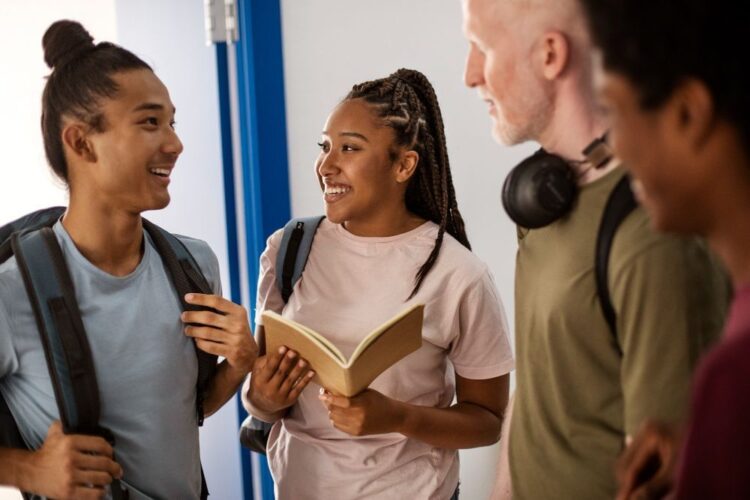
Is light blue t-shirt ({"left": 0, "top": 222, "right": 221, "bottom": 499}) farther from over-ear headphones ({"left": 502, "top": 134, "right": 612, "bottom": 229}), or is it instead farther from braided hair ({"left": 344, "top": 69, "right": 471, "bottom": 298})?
over-ear headphones ({"left": 502, "top": 134, "right": 612, "bottom": 229})

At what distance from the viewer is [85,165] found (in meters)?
1.78

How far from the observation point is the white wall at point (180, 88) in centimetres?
267

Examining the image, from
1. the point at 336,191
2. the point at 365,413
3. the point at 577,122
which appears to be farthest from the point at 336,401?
the point at 577,122

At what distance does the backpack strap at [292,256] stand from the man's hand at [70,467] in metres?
0.54

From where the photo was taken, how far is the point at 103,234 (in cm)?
177

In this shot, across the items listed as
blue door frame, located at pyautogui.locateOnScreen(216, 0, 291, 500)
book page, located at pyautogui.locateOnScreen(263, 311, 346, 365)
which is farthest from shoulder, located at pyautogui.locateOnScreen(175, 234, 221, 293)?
blue door frame, located at pyautogui.locateOnScreen(216, 0, 291, 500)

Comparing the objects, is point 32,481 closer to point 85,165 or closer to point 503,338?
point 85,165

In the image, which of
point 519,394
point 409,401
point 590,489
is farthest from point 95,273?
point 590,489

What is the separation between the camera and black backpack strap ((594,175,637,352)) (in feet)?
3.97

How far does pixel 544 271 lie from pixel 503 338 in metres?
0.61

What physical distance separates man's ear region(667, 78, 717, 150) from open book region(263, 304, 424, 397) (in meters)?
0.87

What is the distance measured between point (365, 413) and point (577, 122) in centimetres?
69

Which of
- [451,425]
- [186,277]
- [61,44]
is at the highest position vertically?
[61,44]

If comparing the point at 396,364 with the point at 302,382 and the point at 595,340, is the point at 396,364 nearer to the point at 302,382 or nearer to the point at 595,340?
the point at 302,382
